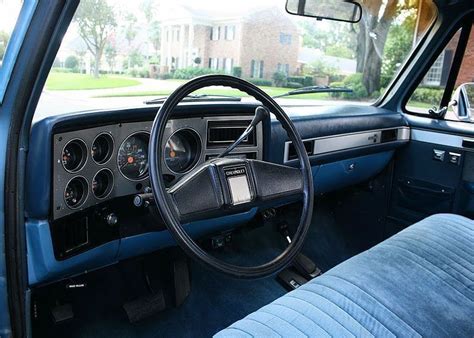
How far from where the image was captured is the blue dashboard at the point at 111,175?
1.73 metres

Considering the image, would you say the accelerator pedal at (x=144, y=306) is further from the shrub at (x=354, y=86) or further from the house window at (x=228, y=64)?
the shrub at (x=354, y=86)

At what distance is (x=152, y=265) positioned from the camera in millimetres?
2709

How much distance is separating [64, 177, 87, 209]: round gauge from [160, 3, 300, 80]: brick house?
813mm

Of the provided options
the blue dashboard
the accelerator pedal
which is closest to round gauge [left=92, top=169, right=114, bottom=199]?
the blue dashboard

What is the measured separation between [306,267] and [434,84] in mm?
1610

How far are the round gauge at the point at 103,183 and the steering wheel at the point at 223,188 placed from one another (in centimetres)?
36

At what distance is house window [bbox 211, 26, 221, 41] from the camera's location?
9.02 feet

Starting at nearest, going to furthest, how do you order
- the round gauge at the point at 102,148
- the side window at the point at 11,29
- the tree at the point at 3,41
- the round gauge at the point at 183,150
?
1. the side window at the point at 11,29
2. the tree at the point at 3,41
3. the round gauge at the point at 102,148
4. the round gauge at the point at 183,150

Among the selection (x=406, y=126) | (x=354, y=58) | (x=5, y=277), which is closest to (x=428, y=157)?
(x=406, y=126)

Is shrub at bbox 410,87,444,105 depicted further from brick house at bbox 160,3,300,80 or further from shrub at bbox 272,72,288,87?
shrub at bbox 272,72,288,87

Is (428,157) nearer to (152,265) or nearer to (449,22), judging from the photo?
(449,22)

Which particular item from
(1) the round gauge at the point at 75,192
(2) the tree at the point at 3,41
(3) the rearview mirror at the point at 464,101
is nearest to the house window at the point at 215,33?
(1) the round gauge at the point at 75,192

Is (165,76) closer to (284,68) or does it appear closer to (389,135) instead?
(284,68)

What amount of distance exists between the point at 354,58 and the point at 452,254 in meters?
1.95
